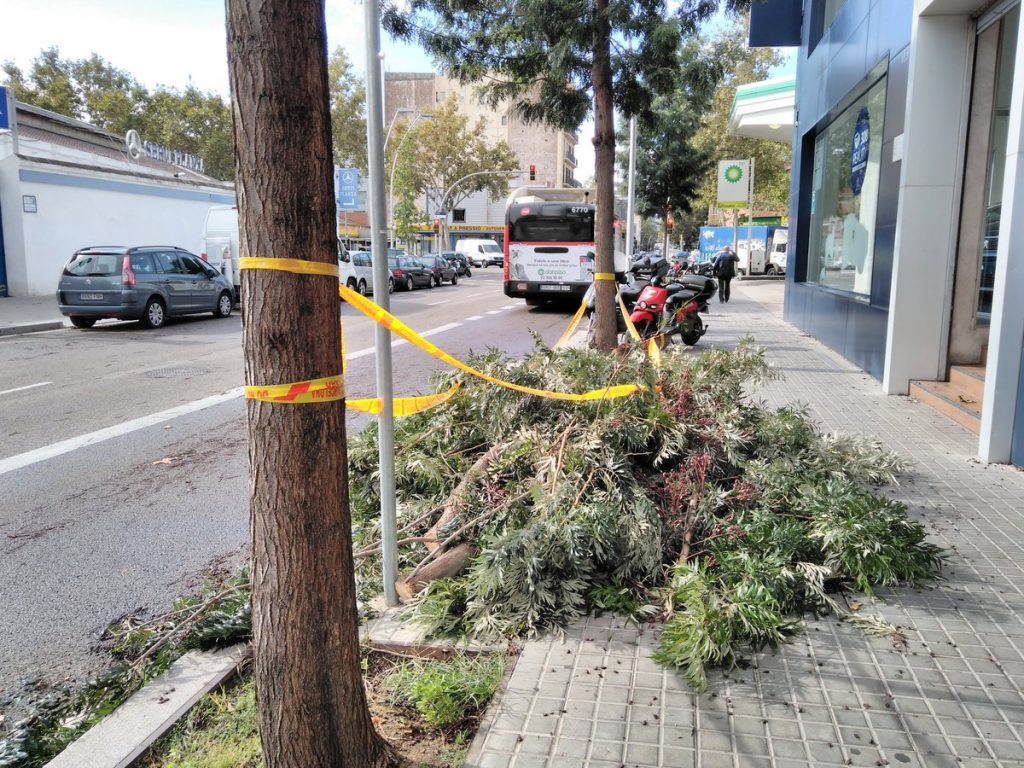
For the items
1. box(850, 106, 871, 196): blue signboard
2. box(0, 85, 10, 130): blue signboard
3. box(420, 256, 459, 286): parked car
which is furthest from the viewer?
box(420, 256, 459, 286): parked car

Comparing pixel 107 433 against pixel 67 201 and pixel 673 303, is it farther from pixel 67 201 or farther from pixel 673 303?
pixel 67 201

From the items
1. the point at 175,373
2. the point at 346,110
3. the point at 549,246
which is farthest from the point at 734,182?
the point at 346,110

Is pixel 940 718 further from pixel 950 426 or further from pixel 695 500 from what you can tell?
pixel 950 426

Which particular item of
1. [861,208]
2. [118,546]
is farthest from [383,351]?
[861,208]

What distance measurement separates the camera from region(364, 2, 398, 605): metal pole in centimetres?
331

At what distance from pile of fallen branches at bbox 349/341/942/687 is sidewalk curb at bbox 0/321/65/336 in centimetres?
1360

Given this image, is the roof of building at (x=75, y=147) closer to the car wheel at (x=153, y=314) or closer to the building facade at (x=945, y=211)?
the car wheel at (x=153, y=314)

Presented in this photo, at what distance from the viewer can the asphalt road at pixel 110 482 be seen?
12.8 feet

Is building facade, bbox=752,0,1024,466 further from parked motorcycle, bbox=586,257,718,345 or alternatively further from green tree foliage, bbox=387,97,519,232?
green tree foliage, bbox=387,97,519,232

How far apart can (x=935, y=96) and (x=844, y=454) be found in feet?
16.3

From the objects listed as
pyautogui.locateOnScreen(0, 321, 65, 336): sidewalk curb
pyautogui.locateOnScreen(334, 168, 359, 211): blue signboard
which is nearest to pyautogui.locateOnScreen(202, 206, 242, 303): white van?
pyautogui.locateOnScreen(0, 321, 65, 336): sidewalk curb

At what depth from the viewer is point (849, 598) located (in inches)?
144

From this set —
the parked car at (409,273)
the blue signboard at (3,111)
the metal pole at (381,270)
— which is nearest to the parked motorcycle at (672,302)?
the metal pole at (381,270)

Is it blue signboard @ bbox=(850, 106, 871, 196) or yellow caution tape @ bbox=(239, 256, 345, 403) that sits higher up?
blue signboard @ bbox=(850, 106, 871, 196)
